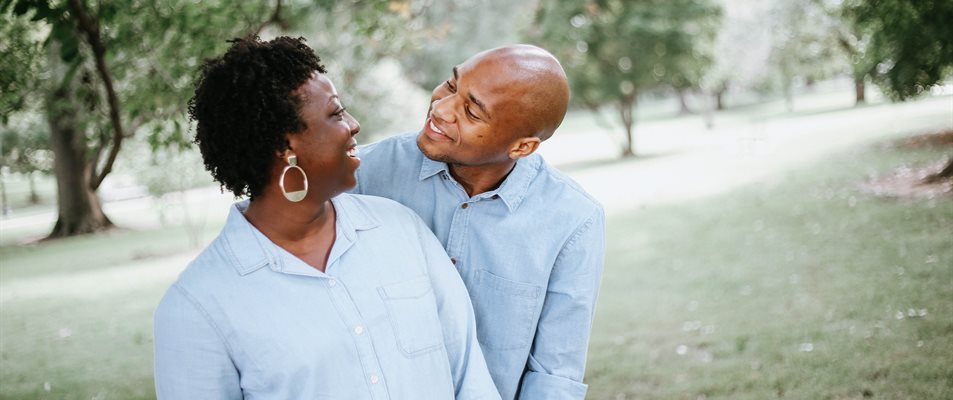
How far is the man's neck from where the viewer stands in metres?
2.63

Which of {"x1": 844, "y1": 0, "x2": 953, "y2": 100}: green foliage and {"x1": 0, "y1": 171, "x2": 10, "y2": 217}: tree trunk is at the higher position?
{"x1": 844, "y1": 0, "x2": 953, "y2": 100}: green foliage

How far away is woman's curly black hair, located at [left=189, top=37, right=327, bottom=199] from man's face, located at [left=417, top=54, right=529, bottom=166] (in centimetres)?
50

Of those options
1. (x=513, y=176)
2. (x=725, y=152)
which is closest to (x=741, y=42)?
(x=725, y=152)

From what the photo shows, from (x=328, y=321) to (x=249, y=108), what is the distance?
603mm

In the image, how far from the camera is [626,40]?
23.3 metres

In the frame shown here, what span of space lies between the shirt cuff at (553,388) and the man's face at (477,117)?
773mm

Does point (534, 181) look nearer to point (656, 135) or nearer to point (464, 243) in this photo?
point (464, 243)

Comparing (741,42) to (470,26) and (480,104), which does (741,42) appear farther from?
(480,104)

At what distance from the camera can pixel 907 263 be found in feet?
24.1

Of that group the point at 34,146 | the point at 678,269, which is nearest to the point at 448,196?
the point at 678,269

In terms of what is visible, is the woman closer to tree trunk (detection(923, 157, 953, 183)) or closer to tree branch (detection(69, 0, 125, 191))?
tree branch (detection(69, 0, 125, 191))

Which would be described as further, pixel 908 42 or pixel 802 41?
pixel 802 41

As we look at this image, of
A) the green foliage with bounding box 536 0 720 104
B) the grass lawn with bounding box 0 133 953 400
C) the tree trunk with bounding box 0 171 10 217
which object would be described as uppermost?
the green foliage with bounding box 536 0 720 104

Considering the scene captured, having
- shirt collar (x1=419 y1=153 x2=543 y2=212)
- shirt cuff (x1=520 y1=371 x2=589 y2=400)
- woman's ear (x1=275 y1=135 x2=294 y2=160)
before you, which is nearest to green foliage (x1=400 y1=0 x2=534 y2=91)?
shirt collar (x1=419 y1=153 x2=543 y2=212)
